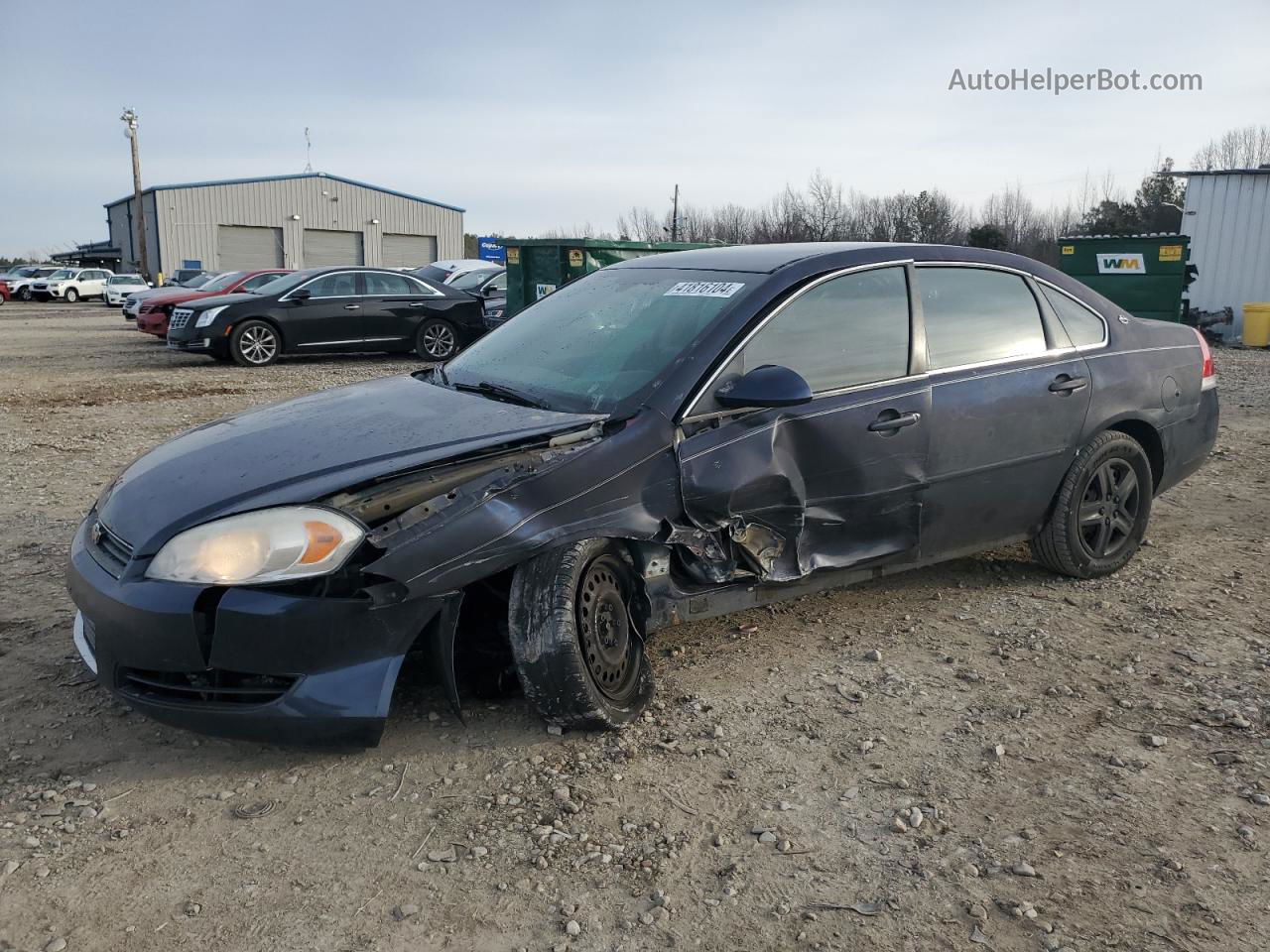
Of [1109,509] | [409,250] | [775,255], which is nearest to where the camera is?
[775,255]

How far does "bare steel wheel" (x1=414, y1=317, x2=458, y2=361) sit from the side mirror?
39.8 ft

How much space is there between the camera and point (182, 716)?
2.89 metres

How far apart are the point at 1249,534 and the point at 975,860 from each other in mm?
3939

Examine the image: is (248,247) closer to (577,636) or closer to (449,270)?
(449,270)

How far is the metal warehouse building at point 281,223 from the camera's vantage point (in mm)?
47406

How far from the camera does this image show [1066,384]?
4539 mm

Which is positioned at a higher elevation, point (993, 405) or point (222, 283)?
point (222, 283)

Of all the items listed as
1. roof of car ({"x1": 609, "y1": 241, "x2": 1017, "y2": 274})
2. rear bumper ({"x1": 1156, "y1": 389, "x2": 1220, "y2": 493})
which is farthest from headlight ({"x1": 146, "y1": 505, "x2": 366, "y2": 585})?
rear bumper ({"x1": 1156, "y1": 389, "x2": 1220, "y2": 493})

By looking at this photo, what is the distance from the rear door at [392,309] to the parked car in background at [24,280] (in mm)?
35150

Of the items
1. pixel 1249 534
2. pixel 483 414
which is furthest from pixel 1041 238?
pixel 483 414

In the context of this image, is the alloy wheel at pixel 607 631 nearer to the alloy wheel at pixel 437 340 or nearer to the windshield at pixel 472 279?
the alloy wheel at pixel 437 340

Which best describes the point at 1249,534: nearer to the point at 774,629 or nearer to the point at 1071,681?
the point at 1071,681

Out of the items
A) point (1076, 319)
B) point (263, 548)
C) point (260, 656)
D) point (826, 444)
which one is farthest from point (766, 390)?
point (1076, 319)

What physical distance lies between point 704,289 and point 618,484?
1084mm
